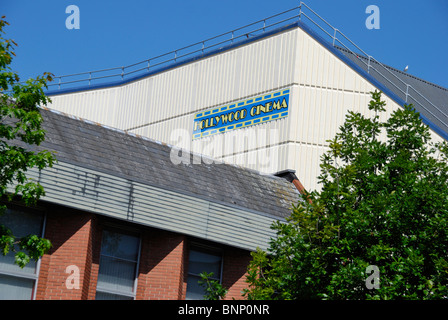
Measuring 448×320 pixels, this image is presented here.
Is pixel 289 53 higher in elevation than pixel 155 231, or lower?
higher

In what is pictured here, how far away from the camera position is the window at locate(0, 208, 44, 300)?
59.5 feet

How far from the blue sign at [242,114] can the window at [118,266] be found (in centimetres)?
1675

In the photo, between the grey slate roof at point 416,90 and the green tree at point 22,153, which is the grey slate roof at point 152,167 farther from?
the grey slate roof at point 416,90

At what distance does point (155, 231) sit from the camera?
20.7 metres

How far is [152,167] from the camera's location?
2169cm

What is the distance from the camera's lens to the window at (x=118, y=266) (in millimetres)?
19781

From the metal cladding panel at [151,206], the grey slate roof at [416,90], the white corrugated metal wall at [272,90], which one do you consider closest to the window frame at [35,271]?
the metal cladding panel at [151,206]

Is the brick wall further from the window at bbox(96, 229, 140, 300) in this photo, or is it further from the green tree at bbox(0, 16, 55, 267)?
the green tree at bbox(0, 16, 55, 267)

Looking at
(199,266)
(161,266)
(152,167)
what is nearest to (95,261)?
(161,266)

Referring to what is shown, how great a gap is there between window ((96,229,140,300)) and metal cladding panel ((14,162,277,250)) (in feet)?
2.88

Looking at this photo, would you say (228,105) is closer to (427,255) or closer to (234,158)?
(234,158)
